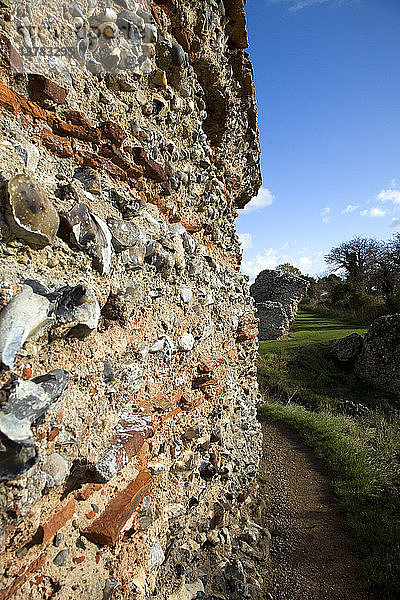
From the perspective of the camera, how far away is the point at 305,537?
13.8ft

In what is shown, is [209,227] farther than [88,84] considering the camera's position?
Yes

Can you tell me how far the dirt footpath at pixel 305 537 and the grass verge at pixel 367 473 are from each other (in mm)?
184

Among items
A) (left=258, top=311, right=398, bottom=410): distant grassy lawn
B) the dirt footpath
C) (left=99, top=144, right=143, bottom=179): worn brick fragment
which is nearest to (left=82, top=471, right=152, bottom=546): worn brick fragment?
(left=99, top=144, right=143, bottom=179): worn brick fragment

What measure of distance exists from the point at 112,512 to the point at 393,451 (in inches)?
279

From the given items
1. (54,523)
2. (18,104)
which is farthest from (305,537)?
(18,104)

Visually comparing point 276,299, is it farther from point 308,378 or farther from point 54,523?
point 54,523

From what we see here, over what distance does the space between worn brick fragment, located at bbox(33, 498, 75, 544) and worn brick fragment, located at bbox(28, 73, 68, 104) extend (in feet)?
5.12

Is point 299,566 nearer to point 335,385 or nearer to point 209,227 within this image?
point 209,227

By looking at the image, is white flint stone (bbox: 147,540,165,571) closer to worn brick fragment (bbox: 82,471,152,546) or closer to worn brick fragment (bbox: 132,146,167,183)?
worn brick fragment (bbox: 82,471,152,546)

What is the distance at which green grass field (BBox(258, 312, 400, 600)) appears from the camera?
406 cm

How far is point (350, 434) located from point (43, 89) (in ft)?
26.8

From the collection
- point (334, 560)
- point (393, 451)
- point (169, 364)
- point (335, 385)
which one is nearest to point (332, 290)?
point (335, 385)

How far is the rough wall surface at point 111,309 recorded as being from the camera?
3.51ft

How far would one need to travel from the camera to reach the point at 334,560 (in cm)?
386
